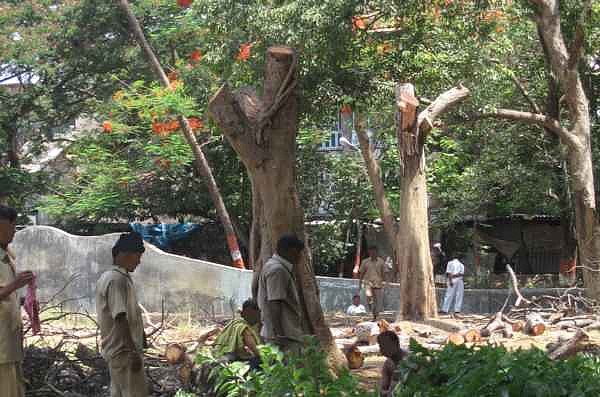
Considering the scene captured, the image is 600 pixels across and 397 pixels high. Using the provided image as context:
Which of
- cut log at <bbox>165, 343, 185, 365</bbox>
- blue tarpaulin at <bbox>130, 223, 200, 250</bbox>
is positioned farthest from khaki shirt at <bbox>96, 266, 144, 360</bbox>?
blue tarpaulin at <bbox>130, 223, 200, 250</bbox>

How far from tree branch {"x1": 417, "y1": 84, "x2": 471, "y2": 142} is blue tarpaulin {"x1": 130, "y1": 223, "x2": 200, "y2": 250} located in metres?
12.3

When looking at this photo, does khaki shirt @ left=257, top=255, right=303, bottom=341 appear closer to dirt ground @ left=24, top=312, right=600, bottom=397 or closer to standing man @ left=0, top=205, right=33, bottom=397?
dirt ground @ left=24, top=312, right=600, bottom=397

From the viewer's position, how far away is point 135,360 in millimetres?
6828

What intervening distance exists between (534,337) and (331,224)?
11.3m

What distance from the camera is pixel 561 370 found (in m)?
4.97

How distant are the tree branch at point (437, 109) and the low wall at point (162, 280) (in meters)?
4.45

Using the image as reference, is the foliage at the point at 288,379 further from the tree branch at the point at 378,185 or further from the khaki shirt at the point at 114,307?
the tree branch at the point at 378,185

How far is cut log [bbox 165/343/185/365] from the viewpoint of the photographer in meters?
10.6

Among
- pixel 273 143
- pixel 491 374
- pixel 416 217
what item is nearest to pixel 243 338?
pixel 273 143

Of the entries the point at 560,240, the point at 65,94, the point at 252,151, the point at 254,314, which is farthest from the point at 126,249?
the point at 560,240

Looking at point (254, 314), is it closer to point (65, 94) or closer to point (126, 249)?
point (126, 249)

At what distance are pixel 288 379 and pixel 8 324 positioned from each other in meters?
2.57

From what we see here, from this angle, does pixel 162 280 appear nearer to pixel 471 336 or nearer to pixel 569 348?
pixel 471 336

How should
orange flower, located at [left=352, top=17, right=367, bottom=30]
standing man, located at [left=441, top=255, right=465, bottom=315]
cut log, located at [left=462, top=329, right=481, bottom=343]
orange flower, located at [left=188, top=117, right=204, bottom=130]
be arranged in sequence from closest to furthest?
cut log, located at [left=462, top=329, right=481, bottom=343] < orange flower, located at [left=352, top=17, right=367, bottom=30] < standing man, located at [left=441, top=255, right=465, bottom=315] < orange flower, located at [left=188, top=117, right=204, bottom=130]
